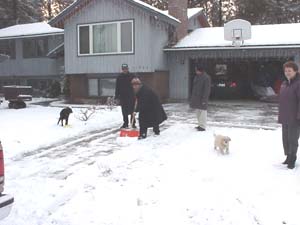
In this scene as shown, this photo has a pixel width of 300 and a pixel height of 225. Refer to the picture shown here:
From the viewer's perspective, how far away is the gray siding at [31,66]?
2552 centimetres

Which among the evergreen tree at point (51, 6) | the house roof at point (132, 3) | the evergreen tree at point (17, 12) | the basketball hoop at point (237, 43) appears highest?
the evergreen tree at point (51, 6)

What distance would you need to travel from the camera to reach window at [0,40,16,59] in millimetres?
27047

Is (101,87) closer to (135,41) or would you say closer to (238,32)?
(135,41)

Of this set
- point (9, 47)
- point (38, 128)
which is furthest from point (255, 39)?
point (9, 47)

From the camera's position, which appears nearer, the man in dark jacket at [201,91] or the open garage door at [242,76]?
the man in dark jacket at [201,91]

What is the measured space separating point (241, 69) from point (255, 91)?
2.81 metres

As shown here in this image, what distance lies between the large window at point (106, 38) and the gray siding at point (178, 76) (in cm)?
243

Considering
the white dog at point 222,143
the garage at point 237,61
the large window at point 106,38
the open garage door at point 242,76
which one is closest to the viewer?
the white dog at point 222,143

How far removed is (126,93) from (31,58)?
17143 millimetres

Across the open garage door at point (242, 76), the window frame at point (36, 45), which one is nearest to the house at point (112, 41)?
the open garage door at point (242, 76)

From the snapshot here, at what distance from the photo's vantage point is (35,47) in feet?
86.4

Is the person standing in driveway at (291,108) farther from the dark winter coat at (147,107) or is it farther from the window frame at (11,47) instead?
the window frame at (11,47)

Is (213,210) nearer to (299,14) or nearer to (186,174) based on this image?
(186,174)

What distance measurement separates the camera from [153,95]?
9.70m
